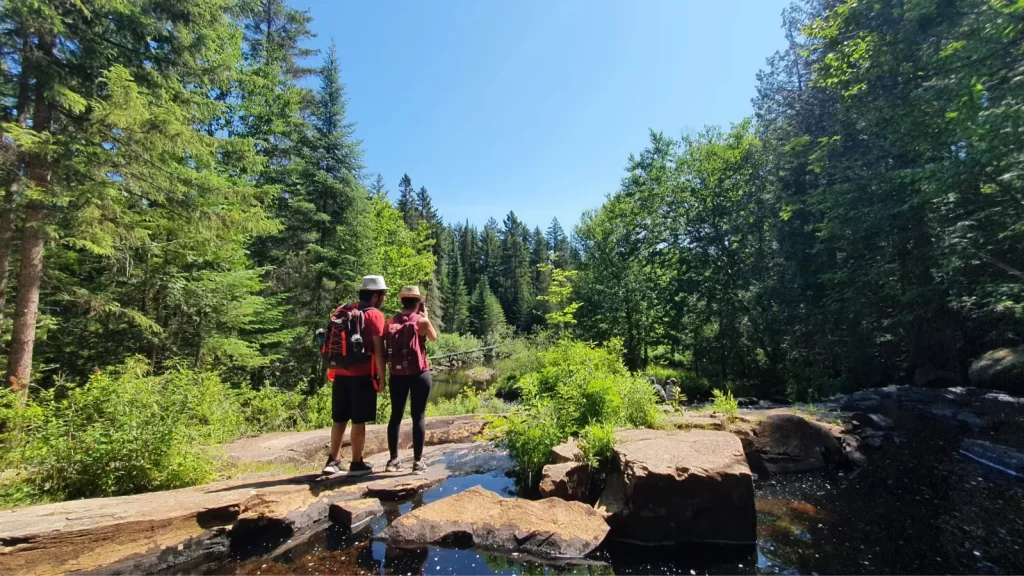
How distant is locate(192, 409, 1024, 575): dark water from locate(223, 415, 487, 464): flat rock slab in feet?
8.96

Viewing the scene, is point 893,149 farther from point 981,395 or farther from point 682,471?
point 682,471

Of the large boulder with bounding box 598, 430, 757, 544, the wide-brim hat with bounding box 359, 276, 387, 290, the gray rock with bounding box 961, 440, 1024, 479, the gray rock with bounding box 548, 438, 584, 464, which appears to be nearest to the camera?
the large boulder with bounding box 598, 430, 757, 544

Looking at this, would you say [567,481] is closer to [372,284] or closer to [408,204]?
[372,284]

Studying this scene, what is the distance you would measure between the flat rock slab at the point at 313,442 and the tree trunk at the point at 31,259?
3815mm

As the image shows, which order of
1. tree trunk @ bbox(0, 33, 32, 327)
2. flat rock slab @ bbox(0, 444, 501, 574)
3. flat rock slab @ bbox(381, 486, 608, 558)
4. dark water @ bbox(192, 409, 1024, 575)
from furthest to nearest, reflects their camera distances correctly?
tree trunk @ bbox(0, 33, 32, 327)
flat rock slab @ bbox(381, 486, 608, 558)
dark water @ bbox(192, 409, 1024, 575)
flat rock slab @ bbox(0, 444, 501, 574)

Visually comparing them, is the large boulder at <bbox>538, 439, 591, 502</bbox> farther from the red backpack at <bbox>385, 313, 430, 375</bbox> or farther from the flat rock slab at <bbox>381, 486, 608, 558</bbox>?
the red backpack at <bbox>385, 313, 430, 375</bbox>

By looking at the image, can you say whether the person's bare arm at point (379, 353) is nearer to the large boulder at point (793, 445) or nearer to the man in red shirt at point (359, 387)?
the man in red shirt at point (359, 387)

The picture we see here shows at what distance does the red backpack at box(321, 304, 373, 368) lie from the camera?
5.02 m

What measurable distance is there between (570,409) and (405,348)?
7.92 feet

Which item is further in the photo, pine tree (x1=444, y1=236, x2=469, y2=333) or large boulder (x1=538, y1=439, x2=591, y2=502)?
pine tree (x1=444, y1=236, x2=469, y2=333)

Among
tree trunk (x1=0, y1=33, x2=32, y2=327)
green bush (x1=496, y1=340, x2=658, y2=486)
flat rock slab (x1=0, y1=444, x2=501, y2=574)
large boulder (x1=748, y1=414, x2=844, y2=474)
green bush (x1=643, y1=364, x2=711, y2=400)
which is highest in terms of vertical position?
tree trunk (x1=0, y1=33, x2=32, y2=327)

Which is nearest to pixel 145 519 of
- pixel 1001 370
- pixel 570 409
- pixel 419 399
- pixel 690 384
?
pixel 419 399

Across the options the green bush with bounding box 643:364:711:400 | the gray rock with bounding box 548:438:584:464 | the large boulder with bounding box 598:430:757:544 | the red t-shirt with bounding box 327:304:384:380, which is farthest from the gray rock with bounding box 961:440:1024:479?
the green bush with bounding box 643:364:711:400

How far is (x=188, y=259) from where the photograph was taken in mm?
10156
